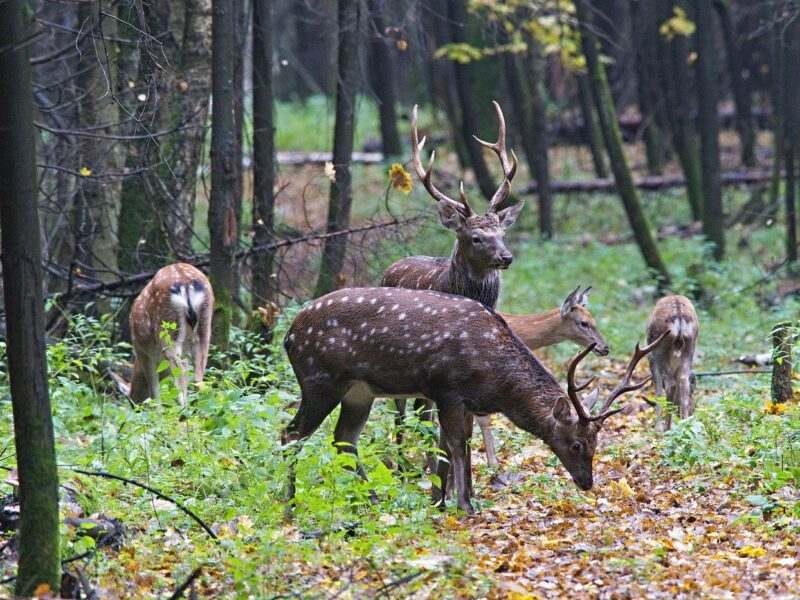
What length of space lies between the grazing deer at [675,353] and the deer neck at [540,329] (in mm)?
1083

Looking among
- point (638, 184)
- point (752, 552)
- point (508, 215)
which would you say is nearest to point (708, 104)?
point (638, 184)

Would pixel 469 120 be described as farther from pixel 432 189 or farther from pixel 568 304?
pixel 432 189

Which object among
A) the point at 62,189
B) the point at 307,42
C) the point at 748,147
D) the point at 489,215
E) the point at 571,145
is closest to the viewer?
the point at 489,215

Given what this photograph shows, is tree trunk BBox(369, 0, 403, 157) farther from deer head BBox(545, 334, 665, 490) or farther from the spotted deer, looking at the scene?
deer head BBox(545, 334, 665, 490)

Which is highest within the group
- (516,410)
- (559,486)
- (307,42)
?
(307,42)

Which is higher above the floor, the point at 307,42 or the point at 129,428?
the point at 307,42

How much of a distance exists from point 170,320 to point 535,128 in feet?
42.8

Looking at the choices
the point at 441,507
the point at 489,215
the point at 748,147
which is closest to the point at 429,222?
the point at 489,215

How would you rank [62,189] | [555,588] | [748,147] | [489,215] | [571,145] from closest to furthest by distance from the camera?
[555,588]
[489,215]
[62,189]
[748,147]
[571,145]

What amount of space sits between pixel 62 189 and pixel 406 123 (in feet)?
76.1

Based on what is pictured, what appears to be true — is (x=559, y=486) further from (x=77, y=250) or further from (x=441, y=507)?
(x=77, y=250)

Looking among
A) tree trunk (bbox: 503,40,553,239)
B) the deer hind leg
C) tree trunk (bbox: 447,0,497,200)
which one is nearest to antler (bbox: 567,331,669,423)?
the deer hind leg

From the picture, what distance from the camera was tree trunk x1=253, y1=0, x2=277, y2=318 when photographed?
12.6m

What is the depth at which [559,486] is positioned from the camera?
29.1 feet
